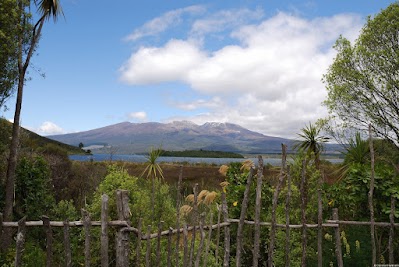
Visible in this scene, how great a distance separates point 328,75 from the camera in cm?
2072

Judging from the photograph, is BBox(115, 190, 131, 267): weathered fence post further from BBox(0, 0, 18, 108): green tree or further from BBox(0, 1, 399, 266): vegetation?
BBox(0, 0, 18, 108): green tree

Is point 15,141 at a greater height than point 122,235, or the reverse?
point 15,141

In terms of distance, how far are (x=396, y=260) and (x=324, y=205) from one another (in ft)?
5.12

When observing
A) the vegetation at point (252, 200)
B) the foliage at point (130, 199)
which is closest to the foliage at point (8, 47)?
the vegetation at point (252, 200)

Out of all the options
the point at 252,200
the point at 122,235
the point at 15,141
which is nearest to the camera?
the point at 122,235

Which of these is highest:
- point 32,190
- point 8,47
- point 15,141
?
point 8,47

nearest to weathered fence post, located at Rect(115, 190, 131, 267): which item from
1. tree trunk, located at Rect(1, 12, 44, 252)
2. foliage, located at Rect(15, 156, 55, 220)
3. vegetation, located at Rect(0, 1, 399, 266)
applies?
vegetation, located at Rect(0, 1, 399, 266)

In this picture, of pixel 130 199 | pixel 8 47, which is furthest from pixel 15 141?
pixel 130 199

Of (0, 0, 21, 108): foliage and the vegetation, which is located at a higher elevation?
(0, 0, 21, 108): foliage

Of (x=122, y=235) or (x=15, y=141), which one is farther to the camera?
(x=15, y=141)

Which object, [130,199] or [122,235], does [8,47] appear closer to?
[130,199]

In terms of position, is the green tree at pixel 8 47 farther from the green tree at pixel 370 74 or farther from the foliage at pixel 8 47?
the green tree at pixel 370 74

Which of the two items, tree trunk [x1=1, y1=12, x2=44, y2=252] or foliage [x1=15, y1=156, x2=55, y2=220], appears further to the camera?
foliage [x1=15, y1=156, x2=55, y2=220]

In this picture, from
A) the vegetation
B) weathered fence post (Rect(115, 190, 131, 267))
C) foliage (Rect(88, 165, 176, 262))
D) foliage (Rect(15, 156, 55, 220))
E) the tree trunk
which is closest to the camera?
weathered fence post (Rect(115, 190, 131, 267))
